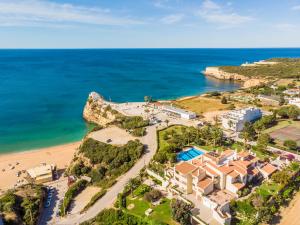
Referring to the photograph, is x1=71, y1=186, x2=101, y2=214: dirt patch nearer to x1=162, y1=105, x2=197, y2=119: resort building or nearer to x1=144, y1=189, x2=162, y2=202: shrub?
x1=144, y1=189, x2=162, y2=202: shrub

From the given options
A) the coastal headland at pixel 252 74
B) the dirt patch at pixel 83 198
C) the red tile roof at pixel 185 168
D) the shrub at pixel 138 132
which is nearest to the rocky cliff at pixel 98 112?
the shrub at pixel 138 132

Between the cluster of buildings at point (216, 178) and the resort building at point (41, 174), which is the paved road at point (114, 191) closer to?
the cluster of buildings at point (216, 178)

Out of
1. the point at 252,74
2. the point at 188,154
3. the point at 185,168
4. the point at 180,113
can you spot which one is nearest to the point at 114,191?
the point at 185,168

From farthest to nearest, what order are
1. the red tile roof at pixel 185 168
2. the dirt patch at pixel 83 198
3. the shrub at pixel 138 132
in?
the shrub at pixel 138 132, the dirt patch at pixel 83 198, the red tile roof at pixel 185 168

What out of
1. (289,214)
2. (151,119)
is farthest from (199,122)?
(289,214)

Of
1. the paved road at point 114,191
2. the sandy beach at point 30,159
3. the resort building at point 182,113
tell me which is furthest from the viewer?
the resort building at point 182,113

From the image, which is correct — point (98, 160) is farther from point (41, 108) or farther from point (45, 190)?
point (41, 108)
